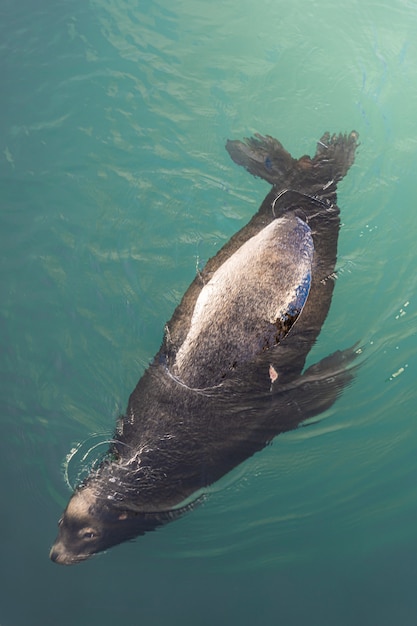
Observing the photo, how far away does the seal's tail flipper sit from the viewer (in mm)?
6051

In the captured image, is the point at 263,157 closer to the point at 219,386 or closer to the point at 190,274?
the point at 190,274

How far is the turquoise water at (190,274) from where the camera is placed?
552cm

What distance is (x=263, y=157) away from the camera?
21.2 feet

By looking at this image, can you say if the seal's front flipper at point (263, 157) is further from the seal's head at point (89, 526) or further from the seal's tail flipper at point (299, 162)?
the seal's head at point (89, 526)

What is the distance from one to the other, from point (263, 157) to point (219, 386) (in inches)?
125

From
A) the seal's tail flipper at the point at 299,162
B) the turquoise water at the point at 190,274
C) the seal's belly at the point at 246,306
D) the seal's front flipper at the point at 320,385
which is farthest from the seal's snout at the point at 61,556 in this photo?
the seal's tail flipper at the point at 299,162

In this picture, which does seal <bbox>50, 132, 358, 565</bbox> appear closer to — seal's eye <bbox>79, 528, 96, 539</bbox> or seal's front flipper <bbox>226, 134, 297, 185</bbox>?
seal's eye <bbox>79, 528, 96, 539</bbox>

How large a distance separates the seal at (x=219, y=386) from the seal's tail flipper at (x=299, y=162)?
60cm

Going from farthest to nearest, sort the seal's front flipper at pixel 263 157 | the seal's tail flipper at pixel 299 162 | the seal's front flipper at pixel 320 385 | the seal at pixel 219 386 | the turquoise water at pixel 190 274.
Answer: the seal's front flipper at pixel 263 157, the seal's tail flipper at pixel 299 162, the turquoise water at pixel 190 274, the seal's front flipper at pixel 320 385, the seal at pixel 219 386

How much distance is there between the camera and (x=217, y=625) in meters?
5.44

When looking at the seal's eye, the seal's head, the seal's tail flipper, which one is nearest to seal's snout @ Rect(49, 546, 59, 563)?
the seal's head

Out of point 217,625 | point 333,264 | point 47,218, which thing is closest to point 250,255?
point 333,264

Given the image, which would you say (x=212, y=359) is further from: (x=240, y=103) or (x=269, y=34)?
(x=269, y=34)

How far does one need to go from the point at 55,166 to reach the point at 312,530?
536 centimetres
